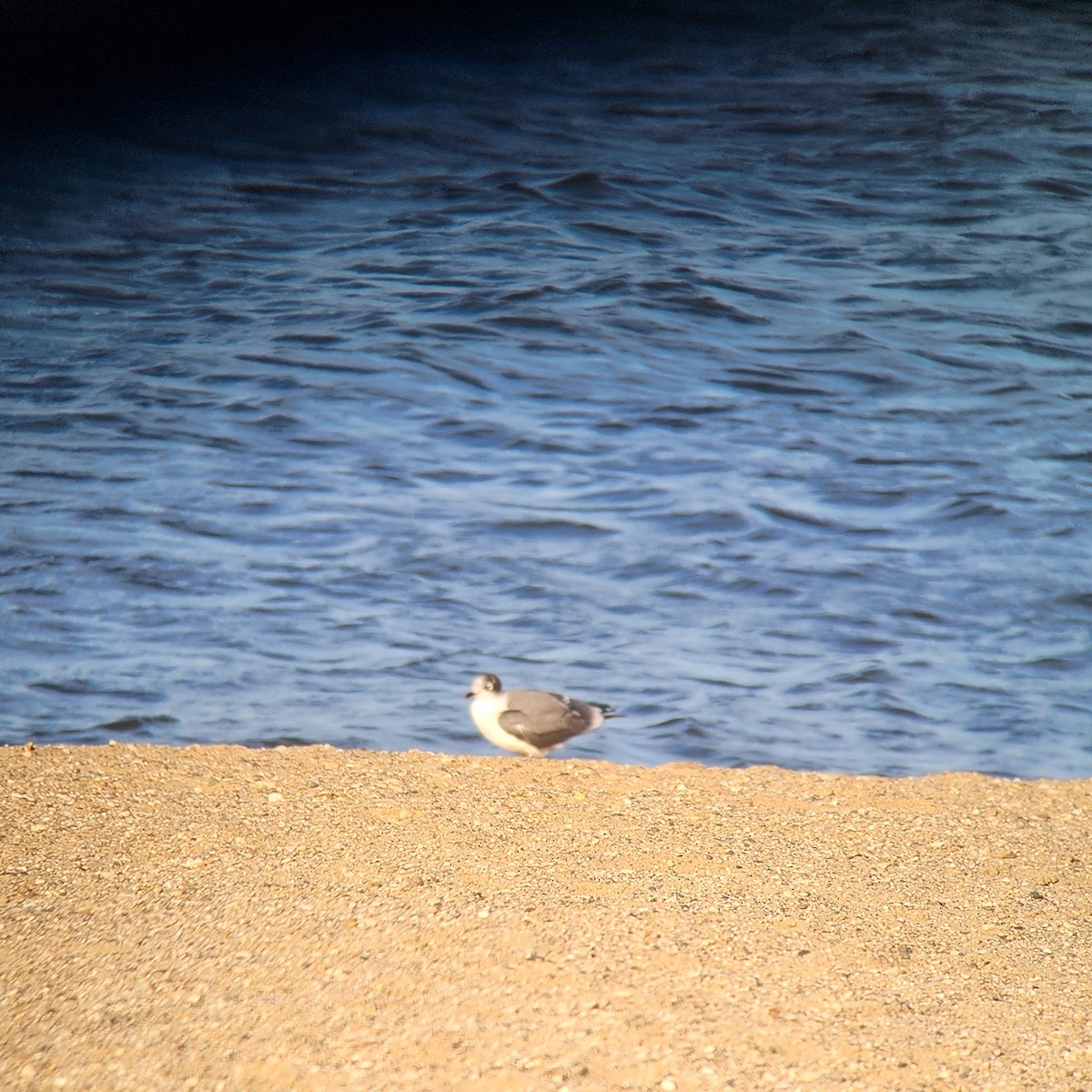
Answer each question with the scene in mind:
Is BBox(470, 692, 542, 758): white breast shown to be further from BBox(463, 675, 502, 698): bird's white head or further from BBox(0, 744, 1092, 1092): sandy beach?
BBox(0, 744, 1092, 1092): sandy beach

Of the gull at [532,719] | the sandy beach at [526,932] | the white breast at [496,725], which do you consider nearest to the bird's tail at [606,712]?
the gull at [532,719]

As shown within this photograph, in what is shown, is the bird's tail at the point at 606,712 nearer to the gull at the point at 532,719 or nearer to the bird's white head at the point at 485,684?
the gull at the point at 532,719

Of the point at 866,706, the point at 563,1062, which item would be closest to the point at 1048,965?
the point at 563,1062

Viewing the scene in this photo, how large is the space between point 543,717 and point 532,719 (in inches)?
1.6

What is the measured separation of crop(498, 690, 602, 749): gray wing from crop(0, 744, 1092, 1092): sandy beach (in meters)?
0.37

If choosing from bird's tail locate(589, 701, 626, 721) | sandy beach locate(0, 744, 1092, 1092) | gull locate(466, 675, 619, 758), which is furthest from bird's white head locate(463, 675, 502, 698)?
sandy beach locate(0, 744, 1092, 1092)

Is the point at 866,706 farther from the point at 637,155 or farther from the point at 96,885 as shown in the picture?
the point at 637,155

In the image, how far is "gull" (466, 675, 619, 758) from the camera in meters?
4.44

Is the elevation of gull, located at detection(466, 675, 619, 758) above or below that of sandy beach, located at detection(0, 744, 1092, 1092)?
below

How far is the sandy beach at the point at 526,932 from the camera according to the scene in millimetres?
2229

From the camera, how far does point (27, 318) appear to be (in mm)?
8555

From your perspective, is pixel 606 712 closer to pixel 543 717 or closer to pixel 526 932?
pixel 543 717

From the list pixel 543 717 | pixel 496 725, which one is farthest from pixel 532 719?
pixel 496 725

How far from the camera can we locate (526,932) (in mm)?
2654
